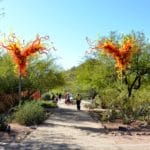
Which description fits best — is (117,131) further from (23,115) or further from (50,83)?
(50,83)

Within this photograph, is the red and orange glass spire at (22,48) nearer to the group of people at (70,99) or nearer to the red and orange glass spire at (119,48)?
the red and orange glass spire at (119,48)

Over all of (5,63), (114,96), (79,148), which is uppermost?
(5,63)

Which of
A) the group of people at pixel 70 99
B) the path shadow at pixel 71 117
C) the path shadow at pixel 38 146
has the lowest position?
the path shadow at pixel 38 146

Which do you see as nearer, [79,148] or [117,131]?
[79,148]

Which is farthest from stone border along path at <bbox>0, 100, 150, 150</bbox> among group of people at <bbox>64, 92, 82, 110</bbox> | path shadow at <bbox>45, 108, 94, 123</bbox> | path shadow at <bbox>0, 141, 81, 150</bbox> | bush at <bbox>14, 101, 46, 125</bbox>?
group of people at <bbox>64, 92, 82, 110</bbox>

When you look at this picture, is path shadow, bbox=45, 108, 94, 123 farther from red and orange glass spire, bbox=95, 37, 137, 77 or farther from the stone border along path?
the stone border along path

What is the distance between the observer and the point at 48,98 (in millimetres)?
70062

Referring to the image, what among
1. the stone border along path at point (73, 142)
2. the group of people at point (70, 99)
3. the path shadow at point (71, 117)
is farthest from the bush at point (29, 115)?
the group of people at point (70, 99)

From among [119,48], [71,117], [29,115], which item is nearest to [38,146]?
[29,115]

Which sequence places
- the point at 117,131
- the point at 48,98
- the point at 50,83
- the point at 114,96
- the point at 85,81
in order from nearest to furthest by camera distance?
the point at 117,131, the point at 114,96, the point at 85,81, the point at 50,83, the point at 48,98

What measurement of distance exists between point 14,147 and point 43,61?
31.6m

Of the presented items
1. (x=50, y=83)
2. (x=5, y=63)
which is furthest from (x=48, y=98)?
(x=5, y=63)

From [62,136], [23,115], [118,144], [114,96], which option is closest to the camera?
[118,144]

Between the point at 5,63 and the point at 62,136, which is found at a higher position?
the point at 5,63
